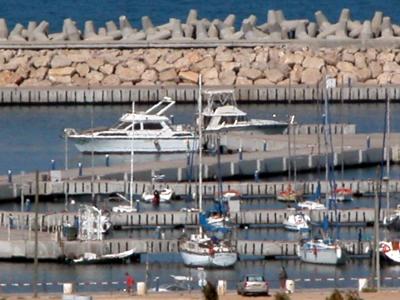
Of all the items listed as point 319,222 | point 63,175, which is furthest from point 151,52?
point 319,222

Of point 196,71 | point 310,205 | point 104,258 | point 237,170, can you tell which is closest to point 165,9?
point 196,71

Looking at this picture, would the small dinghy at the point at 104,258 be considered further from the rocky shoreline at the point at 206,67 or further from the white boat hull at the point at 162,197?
the rocky shoreline at the point at 206,67

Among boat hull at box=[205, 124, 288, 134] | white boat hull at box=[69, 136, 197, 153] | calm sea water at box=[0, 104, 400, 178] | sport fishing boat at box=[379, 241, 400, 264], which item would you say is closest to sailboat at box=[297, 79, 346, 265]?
sport fishing boat at box=[379, 241, 400, 264]

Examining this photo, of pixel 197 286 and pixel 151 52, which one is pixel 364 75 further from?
pixel 197 286

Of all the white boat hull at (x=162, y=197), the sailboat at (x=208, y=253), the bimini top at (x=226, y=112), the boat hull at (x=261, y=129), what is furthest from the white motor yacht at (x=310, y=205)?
the bimini top at (x=226, y=112)

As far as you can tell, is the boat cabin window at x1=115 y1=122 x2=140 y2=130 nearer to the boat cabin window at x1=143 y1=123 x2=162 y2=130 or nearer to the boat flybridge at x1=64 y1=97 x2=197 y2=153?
the boat flybridge at x1=64 y1=97 x2=197 y2=153

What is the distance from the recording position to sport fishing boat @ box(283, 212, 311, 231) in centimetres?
5700

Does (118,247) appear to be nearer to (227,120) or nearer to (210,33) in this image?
(227,120)

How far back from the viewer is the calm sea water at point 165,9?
13110 centimetres

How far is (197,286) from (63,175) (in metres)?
14.3

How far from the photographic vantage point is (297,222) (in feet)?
188

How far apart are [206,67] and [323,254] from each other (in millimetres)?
33232

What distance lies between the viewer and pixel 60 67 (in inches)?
3425

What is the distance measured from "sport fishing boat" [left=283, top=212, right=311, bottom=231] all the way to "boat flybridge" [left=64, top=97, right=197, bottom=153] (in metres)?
13.9
